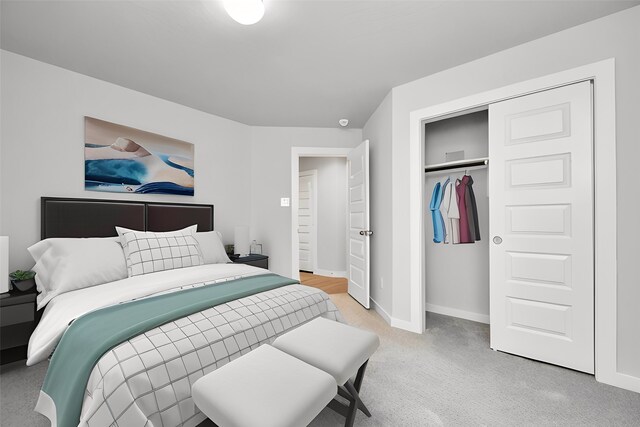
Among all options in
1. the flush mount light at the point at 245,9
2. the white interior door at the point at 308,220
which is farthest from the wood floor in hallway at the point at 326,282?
the flush mount light at the point at 245,9

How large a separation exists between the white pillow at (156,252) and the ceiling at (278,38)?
154 centimetres

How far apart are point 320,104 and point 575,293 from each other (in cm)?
301

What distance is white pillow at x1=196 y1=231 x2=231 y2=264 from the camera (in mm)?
2809

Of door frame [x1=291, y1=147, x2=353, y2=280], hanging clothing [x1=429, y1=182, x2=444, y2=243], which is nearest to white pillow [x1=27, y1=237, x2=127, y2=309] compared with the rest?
door frame [x1=291, y1=147, x2=353, y2=280]

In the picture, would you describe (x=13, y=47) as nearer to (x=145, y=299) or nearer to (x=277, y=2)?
(x=277, y=2)

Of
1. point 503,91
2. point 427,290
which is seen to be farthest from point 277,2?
point 427,290

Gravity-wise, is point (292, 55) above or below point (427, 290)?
above

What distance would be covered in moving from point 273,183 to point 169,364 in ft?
10.4

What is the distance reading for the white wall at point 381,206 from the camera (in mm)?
3115

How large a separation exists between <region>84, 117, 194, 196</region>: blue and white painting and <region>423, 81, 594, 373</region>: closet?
3.32 meters

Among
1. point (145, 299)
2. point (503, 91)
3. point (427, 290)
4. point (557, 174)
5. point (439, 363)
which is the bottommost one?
point (439, 363)

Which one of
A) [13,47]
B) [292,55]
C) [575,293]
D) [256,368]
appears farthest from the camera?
[292,55]

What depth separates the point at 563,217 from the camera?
2096mm

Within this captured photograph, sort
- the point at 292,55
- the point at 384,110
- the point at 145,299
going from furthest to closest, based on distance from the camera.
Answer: the point at 384,110 < the point at 292,55 < the point at 145,299
